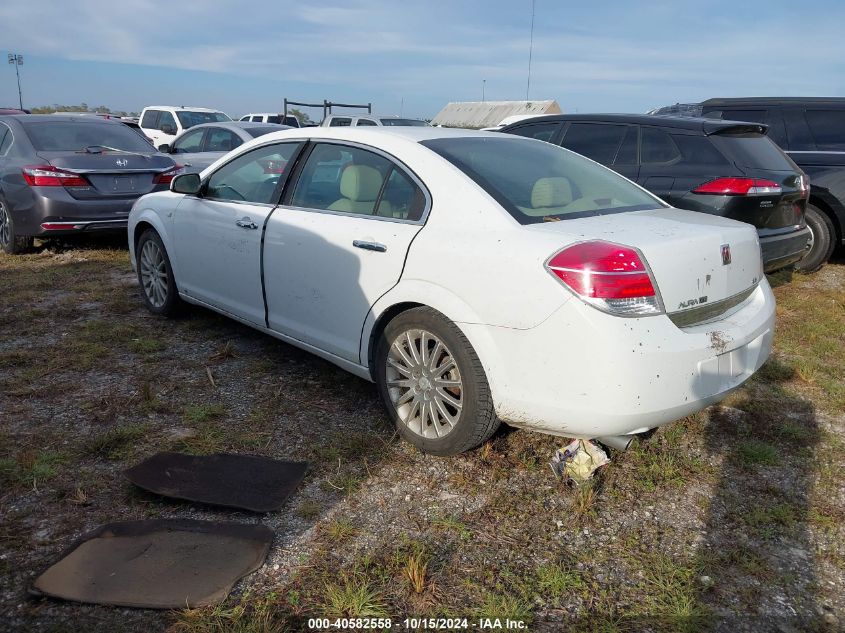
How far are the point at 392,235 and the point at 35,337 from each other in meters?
3.25

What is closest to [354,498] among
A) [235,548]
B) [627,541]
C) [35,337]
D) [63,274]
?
[235,548]

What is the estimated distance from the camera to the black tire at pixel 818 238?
755 centimetres

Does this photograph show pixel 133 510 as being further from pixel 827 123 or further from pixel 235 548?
pixel 827 123

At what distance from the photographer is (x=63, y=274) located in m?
7.16

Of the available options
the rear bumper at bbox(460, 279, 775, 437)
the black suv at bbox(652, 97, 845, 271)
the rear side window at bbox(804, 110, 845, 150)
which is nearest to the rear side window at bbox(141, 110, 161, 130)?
the black suv at bbox(652, 97, 845, 271)

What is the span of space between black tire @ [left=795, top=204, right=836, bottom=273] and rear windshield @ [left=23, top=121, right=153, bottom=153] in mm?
7470

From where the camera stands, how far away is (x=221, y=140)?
10750mm

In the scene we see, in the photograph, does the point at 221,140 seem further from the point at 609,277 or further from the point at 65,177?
the point at 609,277

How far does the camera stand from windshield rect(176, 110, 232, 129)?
1636cm

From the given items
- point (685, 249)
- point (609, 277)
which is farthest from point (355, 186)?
point (685, 249)

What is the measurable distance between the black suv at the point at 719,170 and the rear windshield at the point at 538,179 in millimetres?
1999

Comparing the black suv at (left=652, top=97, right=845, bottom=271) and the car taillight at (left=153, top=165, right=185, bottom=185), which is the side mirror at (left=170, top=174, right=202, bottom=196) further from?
the black suv at (left=652, top=97, right=845, bottom=271)

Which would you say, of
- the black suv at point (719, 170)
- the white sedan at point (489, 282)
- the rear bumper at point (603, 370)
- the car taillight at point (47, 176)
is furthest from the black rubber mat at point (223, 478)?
the car taillight at point (47, 176)

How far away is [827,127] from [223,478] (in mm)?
7836
